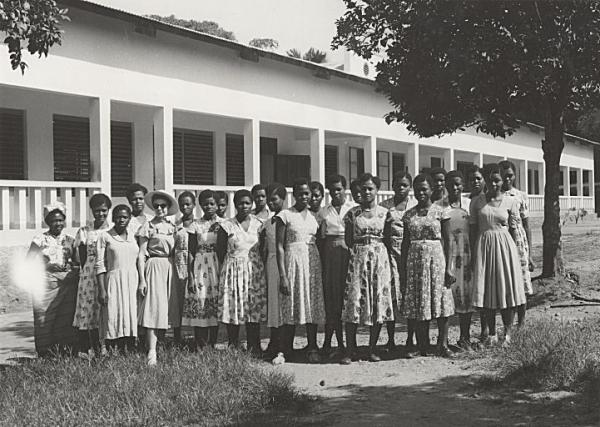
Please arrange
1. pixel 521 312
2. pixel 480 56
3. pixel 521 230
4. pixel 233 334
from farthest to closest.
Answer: pixel 480 56
pixel 521 230
pixel 521 312
pixel 233 334

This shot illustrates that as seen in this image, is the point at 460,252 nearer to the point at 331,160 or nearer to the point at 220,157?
the point at 220,157

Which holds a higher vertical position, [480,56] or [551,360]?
[480,56]

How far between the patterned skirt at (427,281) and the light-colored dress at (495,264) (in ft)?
1.17

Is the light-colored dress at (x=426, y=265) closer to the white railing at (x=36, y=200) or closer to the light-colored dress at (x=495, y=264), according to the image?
the light-colored dress at (x=495, y=264)

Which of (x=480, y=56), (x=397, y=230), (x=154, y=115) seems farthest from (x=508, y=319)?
(x=154, y=115)

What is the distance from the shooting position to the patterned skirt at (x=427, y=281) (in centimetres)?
677

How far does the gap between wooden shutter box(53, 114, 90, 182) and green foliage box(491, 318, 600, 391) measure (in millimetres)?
9654

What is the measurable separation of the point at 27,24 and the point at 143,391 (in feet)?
9.36

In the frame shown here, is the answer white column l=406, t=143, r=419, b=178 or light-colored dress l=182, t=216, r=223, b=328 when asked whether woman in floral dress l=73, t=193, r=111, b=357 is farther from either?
white column l=406, t=143, r=419, b=178

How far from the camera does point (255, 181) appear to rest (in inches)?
613

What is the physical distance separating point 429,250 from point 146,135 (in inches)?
389

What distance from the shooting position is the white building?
12.1 metres

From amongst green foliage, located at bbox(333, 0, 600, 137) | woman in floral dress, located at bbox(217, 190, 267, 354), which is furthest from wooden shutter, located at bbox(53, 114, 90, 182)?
woman in floral dress, located at bbox(217, 190, 267, 354)

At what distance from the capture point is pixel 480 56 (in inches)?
334
